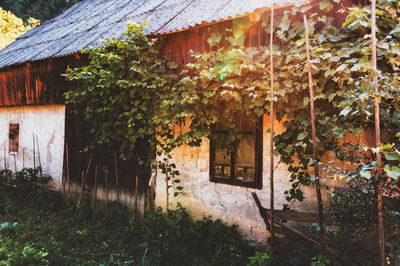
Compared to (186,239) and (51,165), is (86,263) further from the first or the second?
(51,165)

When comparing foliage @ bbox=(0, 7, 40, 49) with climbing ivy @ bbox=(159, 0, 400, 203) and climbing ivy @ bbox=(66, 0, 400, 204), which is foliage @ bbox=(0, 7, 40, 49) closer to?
climbing ivy @ bbox=(66, 0, 400, 204)

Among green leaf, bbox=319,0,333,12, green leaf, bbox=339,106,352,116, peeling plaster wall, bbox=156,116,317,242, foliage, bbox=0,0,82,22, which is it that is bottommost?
peeling plaster wall, bbox=156,116,317,242

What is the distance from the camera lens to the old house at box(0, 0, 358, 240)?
4773mm

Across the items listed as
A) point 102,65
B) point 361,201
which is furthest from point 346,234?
point 102,65

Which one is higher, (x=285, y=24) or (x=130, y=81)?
(x=285, y=24)

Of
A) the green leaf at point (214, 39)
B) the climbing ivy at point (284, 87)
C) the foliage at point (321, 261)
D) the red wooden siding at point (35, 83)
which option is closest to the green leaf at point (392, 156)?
the climbing ivy at point (284, 87)

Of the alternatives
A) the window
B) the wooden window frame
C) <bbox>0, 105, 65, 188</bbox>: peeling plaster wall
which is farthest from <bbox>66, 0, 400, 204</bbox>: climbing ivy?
the wooden window frame

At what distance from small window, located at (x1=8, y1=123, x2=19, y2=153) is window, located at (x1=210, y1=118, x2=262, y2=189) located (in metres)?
8.09

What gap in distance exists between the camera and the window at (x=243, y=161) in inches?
190

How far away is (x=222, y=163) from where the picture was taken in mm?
5301

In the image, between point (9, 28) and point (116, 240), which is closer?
point (116, 240)

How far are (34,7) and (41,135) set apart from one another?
18.6 m

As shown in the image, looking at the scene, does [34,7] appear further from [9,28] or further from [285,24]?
[285,24]

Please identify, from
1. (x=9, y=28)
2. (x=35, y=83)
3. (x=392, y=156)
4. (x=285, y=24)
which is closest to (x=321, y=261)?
(x=392, y=156)
